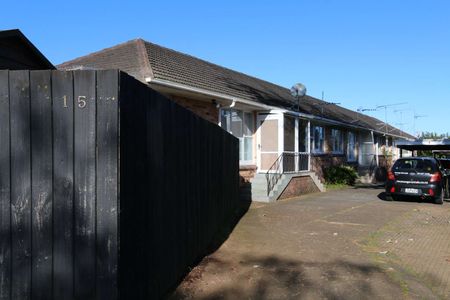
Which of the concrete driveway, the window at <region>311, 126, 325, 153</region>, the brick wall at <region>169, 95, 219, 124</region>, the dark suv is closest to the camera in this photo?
the concrete driveway

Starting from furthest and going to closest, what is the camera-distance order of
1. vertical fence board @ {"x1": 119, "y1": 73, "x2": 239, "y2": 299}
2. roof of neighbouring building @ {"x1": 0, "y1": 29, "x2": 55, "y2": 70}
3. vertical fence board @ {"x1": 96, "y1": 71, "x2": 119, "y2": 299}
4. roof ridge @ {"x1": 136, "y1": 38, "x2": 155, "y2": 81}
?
roof ridge @ {"x1": 136, "y1": 38, "x2": 155, "y2": 81} → roof of neighbouring building @ {"x1": 0, "y1": 29, "x2": 55, "y2": 70} → vertical fence board @ {"x1": 119, "y1": 73, "x2": 239, "y2": 299} → vertical fence board @ {"x1": 96, "y1": 71, "x2": 119, "y2": 299}

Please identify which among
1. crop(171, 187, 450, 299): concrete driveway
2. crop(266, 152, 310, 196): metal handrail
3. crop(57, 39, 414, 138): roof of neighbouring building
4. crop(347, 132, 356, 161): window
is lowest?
crop(171, 187, 450, 299): concrete driveway

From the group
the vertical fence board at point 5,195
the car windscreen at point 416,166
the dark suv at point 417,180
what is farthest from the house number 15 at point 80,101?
the car windscreen at point 416,166

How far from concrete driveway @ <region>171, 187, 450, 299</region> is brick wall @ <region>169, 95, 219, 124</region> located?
4483 mm

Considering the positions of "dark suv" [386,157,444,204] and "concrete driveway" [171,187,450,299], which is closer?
"concrete driveway" [171,187,450,299]

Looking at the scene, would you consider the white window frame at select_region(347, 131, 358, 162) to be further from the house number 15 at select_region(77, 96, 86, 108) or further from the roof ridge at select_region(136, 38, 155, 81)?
the house number 15 at select_region(77, 96, 86, 108)

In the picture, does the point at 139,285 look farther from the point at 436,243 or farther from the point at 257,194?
the point at 257,194

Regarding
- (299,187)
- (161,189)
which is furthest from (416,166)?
(161,189)

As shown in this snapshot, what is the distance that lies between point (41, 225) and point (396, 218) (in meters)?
9.73

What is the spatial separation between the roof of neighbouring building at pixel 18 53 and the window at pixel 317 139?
15.5 meters

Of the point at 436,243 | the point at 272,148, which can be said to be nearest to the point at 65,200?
the point at 436,243

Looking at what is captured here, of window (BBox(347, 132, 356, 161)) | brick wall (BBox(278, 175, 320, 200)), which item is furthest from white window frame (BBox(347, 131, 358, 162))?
brick wall (BBox(278, 175, 320, 200))

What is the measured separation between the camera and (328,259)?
7008mm

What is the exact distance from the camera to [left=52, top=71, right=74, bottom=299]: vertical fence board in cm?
346
